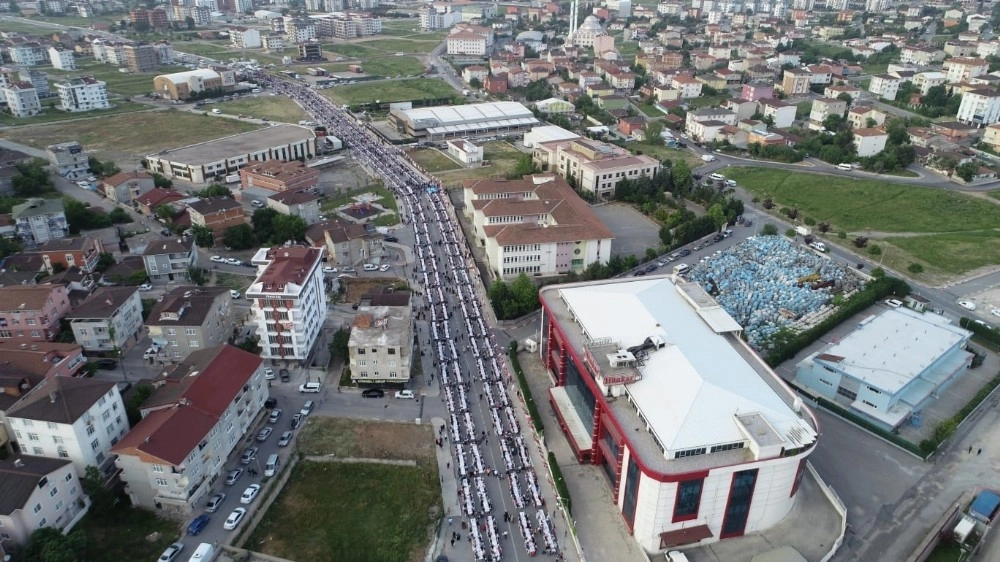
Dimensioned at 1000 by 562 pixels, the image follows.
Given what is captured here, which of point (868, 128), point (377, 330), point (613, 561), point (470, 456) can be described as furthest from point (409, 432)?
point (868, 128)

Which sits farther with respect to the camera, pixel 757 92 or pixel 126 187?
pixel 757 92

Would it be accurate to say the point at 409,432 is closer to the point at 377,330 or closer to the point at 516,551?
the point at 377,330

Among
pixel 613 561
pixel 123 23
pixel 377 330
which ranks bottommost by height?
pixel 613 561

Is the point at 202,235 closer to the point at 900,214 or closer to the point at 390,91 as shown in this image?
the point at 900,214

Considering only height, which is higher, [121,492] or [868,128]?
[868,128]

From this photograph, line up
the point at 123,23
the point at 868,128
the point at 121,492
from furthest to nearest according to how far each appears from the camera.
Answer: the point at 123,23 → the point at 868,128 → the point at 121,492

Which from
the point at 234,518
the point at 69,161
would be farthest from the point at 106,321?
the point at 69,161

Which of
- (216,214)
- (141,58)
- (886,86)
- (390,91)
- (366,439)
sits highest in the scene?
(141,58)
